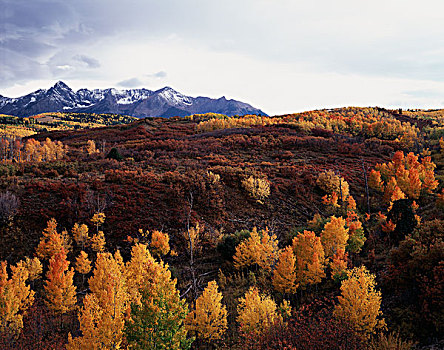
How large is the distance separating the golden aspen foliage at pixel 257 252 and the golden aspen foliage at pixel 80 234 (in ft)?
34.2

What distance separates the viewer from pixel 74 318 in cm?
1373

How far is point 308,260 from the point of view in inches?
577

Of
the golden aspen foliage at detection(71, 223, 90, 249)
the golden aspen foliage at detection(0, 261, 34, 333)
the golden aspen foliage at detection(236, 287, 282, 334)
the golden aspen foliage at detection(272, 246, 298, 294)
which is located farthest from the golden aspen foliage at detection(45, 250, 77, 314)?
the golden aspen foliage at detection(272, 246, 298, 294)

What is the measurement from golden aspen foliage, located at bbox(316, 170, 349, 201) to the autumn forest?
15 cm

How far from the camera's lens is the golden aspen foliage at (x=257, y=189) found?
28.3 m

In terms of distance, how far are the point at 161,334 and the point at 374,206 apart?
27.5m

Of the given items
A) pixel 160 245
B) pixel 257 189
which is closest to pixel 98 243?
pixel 160 245

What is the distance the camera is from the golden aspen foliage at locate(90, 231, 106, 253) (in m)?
18.0

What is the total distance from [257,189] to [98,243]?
16254 mm

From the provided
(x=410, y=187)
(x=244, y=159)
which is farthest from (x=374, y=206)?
(x=244, y=159)

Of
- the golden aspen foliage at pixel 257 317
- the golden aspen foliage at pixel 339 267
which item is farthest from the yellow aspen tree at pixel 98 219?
the golden aspen foliage at pixel 339 267

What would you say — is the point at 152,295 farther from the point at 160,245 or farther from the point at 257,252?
the point at 160,245

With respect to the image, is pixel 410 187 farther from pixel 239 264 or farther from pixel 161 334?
pixel 161 334

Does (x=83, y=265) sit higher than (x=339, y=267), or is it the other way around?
(x=339, y=267)
